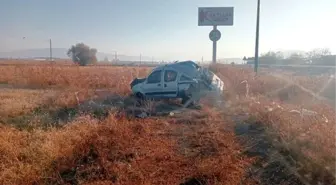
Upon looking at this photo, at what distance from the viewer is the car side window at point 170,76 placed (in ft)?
39.9

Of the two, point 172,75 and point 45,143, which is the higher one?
point 172,75

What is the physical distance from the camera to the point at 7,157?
5145 millimetres

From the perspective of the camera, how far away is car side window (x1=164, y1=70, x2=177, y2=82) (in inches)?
478

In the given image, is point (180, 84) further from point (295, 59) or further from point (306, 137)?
point (295, 59)

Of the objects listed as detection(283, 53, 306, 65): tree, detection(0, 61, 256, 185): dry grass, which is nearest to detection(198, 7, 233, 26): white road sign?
detection(0, 61, 256, 185): dry grass

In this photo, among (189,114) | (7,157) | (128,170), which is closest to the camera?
(128,170)

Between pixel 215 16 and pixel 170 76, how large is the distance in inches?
629

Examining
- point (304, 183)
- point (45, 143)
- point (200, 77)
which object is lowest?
point (304, 183)

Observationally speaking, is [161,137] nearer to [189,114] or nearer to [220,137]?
[220,137]

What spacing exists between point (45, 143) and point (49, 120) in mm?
3136

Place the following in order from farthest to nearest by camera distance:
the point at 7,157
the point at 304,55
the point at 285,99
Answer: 1. the point at 304,55
2. the point at 285,99
3. the point at 7,157

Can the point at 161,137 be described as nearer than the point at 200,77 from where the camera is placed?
Yes

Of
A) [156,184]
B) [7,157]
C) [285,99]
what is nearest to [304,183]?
[156,184]

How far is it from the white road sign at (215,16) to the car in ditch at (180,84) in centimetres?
1483
